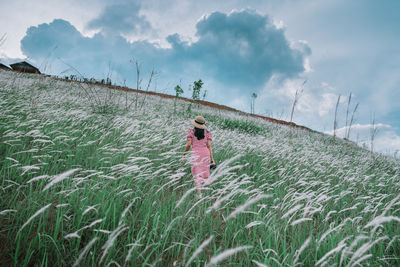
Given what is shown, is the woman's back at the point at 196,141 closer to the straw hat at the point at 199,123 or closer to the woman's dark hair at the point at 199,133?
the woman's dark hair at the point at 199,133

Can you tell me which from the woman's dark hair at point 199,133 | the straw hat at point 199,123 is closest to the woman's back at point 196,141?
the woman's dark hair at point 199,133

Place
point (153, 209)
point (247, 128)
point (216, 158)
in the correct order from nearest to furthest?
1. point (153, 209)
2. point (216, 158)
3. point (247, 128)

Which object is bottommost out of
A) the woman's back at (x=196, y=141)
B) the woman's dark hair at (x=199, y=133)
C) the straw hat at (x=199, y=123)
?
the woman's back at (x=196, y=141)

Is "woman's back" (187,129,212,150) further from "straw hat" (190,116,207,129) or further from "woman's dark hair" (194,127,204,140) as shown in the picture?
"straw hat" (190,116,207,129)

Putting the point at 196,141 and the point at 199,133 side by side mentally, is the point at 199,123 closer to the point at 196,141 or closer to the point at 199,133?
the point at 199,133

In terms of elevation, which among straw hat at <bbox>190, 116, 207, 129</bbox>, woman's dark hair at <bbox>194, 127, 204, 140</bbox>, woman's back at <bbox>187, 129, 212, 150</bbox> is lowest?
woman's back at <bbox>187, 129, 212, 150</bbox>

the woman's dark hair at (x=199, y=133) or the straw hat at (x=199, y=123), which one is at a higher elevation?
the straw hat at (x=199, y=123)

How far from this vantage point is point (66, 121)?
15.8ft

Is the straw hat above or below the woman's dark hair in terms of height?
above

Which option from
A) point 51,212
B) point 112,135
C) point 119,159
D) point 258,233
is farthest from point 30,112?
point 258,233

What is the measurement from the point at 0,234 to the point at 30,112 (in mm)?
4230

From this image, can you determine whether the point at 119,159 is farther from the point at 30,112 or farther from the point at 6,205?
the point at 30,112

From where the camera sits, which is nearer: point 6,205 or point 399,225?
point 6,205

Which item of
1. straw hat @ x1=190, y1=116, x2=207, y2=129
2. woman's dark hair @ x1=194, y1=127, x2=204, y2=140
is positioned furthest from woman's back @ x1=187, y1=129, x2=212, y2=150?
straw hat @ x1=190, y1=116, x2=207, y2=129
